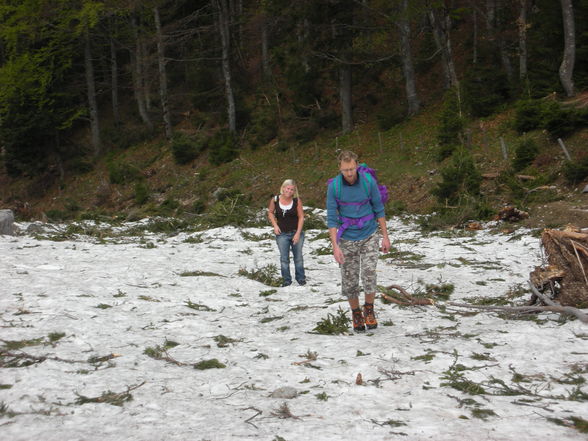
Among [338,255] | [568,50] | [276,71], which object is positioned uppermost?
[276,71]

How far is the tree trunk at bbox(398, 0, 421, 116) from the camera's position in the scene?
82.5ft

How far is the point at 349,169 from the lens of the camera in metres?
6.08

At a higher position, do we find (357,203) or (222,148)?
(222,148)

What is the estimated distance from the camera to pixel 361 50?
24.9 metres

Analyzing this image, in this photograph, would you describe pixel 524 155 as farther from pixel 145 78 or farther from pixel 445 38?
pixel 145 78

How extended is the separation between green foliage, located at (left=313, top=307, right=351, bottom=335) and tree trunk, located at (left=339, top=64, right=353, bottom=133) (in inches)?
834

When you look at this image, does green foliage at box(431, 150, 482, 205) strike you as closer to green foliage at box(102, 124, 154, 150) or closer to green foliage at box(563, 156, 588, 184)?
green foliage at box(563, 156, 588, 184)

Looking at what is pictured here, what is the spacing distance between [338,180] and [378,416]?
2.93 meters

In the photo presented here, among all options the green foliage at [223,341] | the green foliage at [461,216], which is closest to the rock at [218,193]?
the green foliage at [461,216]

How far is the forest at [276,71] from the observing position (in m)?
21.7

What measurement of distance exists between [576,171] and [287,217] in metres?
Result: 9.64

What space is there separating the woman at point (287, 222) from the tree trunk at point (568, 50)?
47.5 feet

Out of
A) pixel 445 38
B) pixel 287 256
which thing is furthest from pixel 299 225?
pixel 445 38

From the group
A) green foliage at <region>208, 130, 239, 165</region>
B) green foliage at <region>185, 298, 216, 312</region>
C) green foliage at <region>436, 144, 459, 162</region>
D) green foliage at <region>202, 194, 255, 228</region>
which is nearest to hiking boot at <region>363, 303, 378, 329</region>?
green foliage at <region>185, 298, 216, 312</region>
